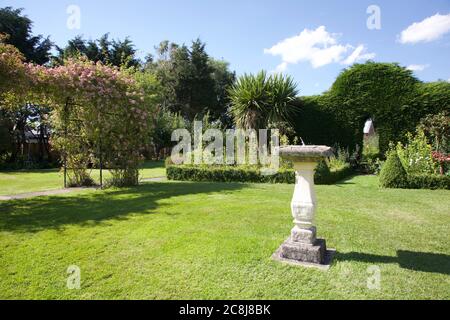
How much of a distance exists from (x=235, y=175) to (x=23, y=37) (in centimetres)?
1894

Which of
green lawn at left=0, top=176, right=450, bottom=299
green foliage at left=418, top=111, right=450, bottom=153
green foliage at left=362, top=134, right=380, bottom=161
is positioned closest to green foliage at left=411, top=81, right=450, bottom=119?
green foliage at left=418, top=111, right=450, bottom=153

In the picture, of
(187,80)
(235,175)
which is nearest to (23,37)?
(187,80)

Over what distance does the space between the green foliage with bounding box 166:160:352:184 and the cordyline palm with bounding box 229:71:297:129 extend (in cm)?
440

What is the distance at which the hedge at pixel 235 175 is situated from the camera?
10.2 m

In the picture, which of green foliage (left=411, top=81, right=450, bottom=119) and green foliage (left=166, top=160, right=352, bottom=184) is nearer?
green foliage (left=166, top=160, right=352, bottom=184)

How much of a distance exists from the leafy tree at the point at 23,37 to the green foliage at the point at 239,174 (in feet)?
50.5

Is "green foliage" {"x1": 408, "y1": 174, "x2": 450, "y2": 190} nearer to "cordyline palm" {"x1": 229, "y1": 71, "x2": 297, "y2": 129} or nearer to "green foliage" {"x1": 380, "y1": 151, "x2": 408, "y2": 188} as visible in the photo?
"green foliage" {"x1": 380, "y1": 151, "x2": 408, "y2": 188}

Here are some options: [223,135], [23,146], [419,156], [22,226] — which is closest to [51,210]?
[22,226]

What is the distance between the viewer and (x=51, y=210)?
6688 mm

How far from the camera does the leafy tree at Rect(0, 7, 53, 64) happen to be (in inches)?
810

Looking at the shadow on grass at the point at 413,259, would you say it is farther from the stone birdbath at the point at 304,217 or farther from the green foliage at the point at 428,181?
the green foliage at the point at 428,181

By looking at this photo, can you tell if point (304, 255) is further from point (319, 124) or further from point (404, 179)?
point (319, 124)
